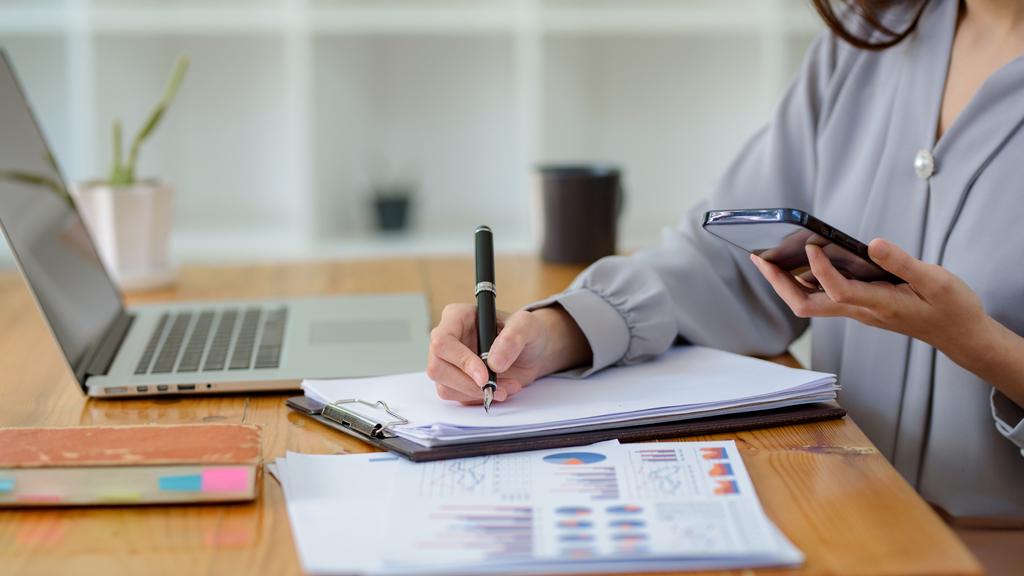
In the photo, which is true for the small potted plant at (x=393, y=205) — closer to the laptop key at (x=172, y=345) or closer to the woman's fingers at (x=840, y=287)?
the laptop key at (x=172, y=345)

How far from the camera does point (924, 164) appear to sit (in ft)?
3.40

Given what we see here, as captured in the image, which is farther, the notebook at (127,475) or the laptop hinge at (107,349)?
the laptop hinge at (107,349)

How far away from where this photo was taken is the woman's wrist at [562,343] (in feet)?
2.98

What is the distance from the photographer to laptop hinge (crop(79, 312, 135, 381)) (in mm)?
935

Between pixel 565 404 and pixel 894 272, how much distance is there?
259 millimetres

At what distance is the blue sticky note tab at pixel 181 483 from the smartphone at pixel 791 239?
1.28 feet

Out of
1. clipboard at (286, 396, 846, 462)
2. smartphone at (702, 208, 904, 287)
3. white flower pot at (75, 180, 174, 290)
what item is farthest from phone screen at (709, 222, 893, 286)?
white flower pot at (75, 180, 174, 290)

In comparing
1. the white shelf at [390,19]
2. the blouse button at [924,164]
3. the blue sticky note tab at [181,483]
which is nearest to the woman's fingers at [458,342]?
the blue sticky note tab at [181,483]

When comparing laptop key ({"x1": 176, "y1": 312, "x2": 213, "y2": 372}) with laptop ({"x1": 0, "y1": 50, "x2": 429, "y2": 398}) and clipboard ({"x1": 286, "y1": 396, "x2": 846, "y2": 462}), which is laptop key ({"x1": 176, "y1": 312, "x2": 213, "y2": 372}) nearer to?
laptop ({"x1": 0, "y1": 50, "x2": 429, "y2": 398})

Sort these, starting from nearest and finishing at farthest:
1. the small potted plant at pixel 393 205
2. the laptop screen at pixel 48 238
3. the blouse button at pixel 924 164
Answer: the laptop screen at pixel 48 238
the blouse button at pixel 924 164
the small potted plant at pixel 393 205

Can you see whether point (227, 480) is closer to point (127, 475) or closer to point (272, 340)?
point (127, 475)

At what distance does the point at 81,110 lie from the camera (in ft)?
8.07

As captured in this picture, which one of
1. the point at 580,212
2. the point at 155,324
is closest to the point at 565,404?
the point at 155,324

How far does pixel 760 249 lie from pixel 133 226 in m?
0.92
